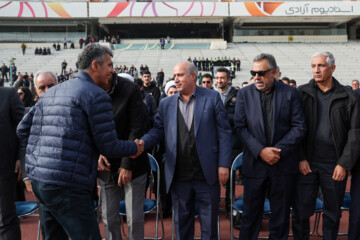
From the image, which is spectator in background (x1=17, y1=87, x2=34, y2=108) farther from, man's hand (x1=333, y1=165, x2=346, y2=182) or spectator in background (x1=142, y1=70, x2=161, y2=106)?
man's hand (x1=333, y1=165, x2=346, y2=182)

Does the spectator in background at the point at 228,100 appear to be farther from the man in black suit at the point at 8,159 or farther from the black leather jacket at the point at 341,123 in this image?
the man in black suit at the point at 8,159

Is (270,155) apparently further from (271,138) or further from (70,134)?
(70,134)

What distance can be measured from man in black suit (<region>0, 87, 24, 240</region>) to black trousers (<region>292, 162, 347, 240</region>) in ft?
8.62

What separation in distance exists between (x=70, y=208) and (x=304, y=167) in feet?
7.08

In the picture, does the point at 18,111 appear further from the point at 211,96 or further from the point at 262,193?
the point at 262,193

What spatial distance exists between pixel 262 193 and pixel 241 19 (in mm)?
40120

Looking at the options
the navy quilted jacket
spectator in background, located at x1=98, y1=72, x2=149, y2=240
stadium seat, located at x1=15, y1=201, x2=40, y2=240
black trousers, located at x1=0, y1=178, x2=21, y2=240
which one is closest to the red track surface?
stadium seat, located at x1=15, y1=201, x2=40, y2=240

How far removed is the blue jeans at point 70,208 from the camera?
2.01 m

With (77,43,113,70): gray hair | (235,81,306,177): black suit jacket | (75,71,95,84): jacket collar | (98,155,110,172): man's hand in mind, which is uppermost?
(77,43,113,70): gray hair

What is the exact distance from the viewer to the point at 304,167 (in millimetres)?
3070

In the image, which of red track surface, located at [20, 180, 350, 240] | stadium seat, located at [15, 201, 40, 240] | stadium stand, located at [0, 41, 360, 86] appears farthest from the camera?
stadium stand, located at [0, 41, 360, 86]

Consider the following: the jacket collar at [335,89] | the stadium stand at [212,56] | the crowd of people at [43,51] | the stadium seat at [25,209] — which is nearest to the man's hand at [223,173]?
the jacket collar at [335,89]

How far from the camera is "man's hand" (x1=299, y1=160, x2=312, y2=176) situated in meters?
3.06

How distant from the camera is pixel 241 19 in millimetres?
40344
